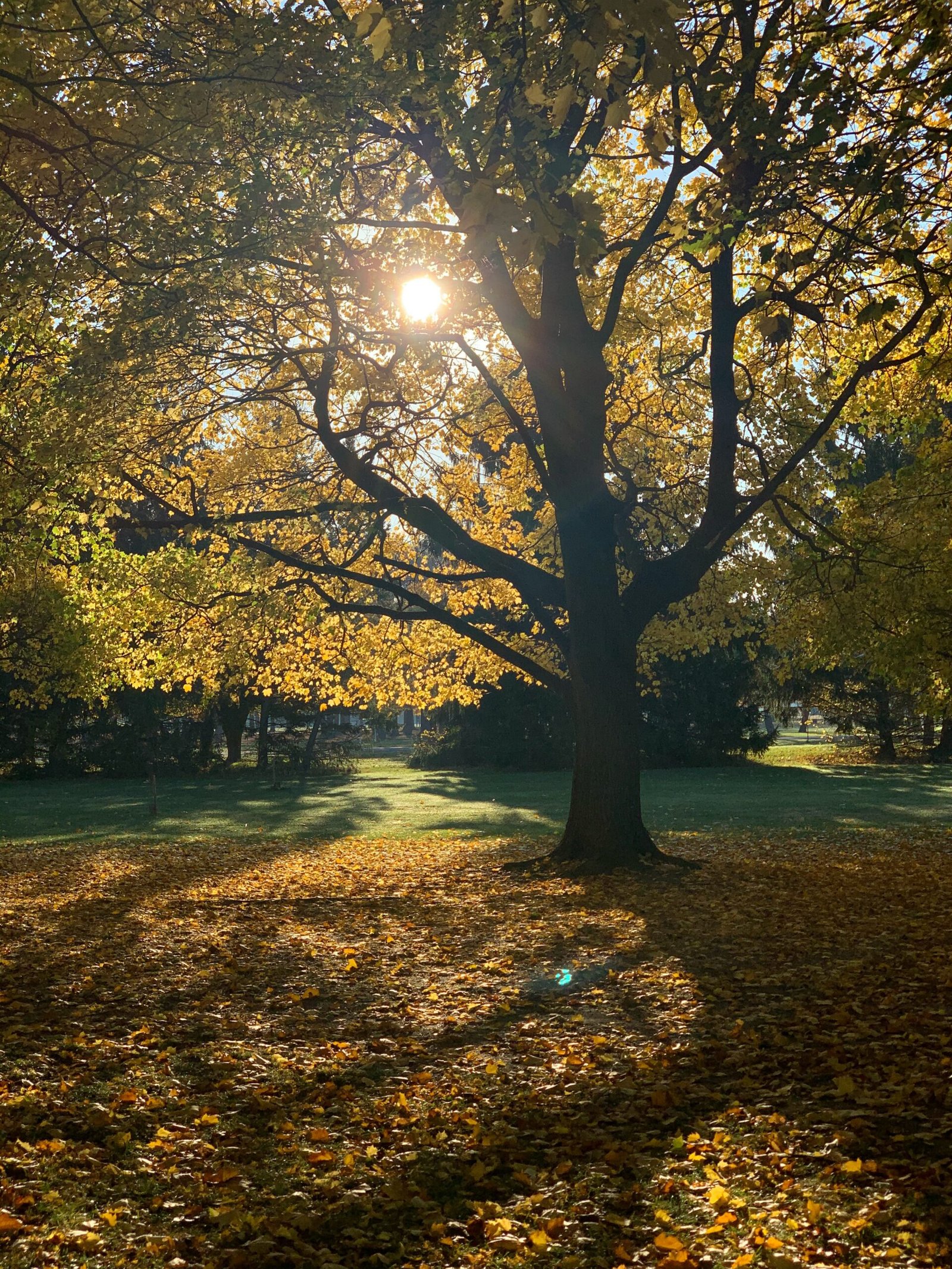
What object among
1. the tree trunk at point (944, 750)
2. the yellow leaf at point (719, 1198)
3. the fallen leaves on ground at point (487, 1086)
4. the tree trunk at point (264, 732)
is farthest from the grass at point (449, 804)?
the yellow leaf at point (719, 1198)

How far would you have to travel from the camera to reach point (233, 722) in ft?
144

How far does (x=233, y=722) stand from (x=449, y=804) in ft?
54.1

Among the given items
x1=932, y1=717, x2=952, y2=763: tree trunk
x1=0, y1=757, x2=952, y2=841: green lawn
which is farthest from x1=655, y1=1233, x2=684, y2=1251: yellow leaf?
x1=932, y1=717, x2=952, y2=763: tree trunk

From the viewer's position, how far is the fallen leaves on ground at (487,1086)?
411 cm

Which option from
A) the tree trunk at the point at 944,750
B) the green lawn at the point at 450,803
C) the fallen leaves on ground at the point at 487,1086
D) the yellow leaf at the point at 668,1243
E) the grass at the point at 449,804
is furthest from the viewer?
the tree trunk at the point at 944,750

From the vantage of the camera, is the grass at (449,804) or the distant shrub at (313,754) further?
the distant shrub at (313,754)

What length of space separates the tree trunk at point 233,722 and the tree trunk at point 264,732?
121 cm

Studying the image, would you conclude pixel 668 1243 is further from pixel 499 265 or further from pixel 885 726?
pixel 885 726

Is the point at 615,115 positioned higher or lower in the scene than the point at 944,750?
higher

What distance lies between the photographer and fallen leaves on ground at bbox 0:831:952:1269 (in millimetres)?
4109

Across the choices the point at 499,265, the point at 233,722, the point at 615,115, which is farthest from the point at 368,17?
the point at 233,722

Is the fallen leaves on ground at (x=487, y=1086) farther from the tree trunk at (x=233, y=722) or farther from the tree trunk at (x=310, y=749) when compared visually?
the tree trunk at (x=233, y=722)

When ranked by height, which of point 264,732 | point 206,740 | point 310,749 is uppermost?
point 264,732

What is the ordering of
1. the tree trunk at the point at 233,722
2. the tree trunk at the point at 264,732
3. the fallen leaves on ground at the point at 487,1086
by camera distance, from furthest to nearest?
the tree trunk at the point at 233,722 → the tree trunk at the point at 264,732 → the fallen leaves on ground at the point at 487,1086
